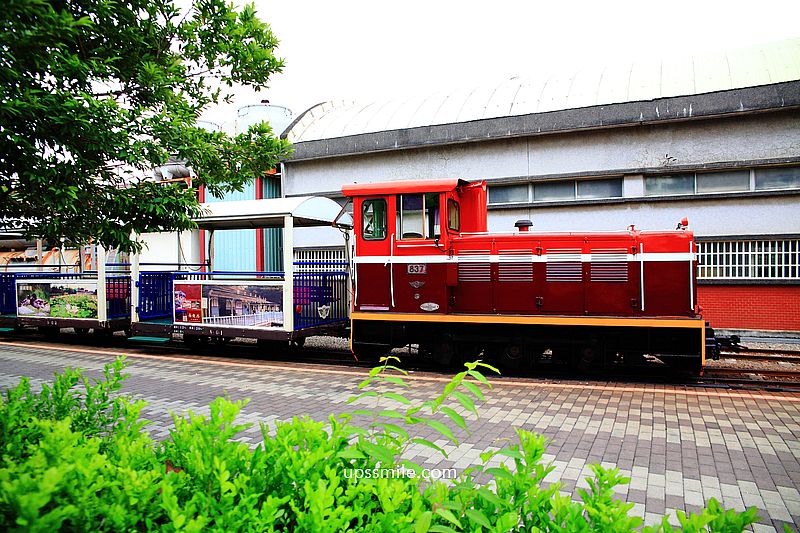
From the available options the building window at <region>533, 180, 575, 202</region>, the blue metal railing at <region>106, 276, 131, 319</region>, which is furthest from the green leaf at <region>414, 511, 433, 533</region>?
the building window at <region>533, 180, 575, 202</region>

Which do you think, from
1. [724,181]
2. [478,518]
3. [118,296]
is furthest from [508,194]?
[478,518]

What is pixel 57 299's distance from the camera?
12812mm

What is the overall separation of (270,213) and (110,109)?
6.73 m

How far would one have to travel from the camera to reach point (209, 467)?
7.32 feet

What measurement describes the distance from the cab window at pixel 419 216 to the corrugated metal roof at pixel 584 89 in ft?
27.6

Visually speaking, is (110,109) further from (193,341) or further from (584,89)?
(584,89)

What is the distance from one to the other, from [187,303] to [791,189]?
15589mm

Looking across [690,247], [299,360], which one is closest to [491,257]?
[690,247]

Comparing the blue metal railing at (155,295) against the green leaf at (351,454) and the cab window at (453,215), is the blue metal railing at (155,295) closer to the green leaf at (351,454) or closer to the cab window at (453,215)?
the cab window at (453,215)

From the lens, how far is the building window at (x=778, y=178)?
12945 millimetres

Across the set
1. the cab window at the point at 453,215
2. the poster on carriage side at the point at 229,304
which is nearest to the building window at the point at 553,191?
the cab window at the point at 453,215

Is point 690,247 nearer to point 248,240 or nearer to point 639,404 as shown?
point 639,404

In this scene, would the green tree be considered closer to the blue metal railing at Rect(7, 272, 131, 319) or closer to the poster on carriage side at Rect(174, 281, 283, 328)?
the poster on carriage side at Rect(174, 281, 283, 328)

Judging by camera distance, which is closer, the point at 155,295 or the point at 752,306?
the point at 155,295
